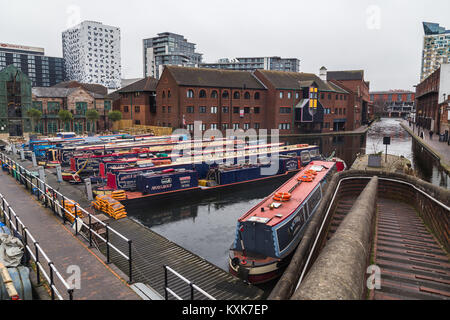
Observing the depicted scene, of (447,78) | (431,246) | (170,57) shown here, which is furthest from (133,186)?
(170,57)

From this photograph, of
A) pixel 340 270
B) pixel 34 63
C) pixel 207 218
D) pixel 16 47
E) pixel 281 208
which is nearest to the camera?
pixel 340 270

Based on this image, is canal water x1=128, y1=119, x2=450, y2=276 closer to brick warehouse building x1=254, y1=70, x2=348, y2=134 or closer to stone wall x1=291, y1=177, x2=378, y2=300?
stone wall x1=291, y1=177, x2=378, y2=300

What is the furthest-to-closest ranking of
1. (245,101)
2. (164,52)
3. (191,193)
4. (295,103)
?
(164,52) → (295,103) → (245,101) → (191,193)

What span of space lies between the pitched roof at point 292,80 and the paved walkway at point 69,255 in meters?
63.2

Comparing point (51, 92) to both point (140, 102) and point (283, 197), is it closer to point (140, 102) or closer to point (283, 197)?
point (140, 102)

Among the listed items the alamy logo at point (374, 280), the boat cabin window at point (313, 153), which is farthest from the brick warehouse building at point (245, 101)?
the alamy logo at point (374, 280)

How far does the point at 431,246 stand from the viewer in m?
10.9

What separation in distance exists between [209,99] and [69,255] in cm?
5671

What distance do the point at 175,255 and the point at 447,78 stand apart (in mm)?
73284

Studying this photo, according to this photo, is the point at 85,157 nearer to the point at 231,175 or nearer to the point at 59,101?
the point at 231,175

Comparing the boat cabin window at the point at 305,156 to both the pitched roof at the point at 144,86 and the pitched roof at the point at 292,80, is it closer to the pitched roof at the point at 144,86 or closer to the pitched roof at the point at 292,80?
the pitched roof at the point at 292,80

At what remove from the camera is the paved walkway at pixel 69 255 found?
8820 millimetres

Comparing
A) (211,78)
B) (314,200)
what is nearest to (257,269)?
(314,200)

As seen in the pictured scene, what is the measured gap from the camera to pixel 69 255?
11000 mm
